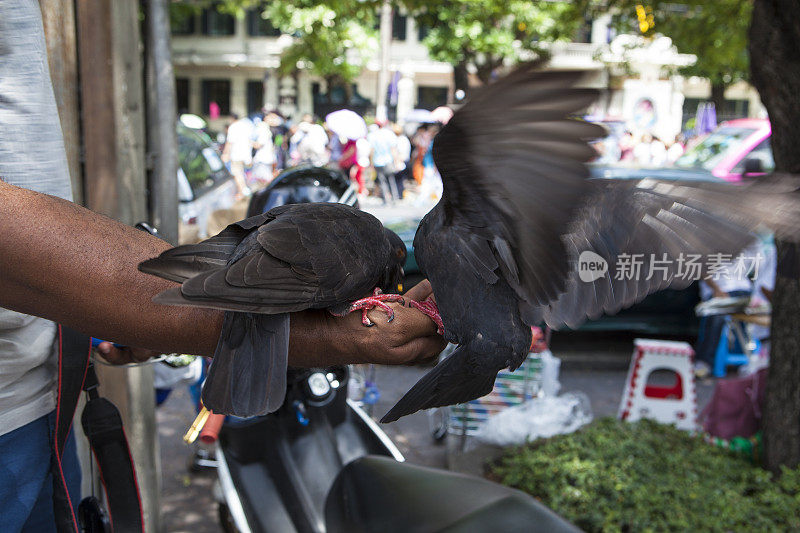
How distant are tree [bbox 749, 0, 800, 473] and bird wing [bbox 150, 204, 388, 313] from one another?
2.55 metres

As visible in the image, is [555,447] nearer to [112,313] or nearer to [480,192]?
[480,192]

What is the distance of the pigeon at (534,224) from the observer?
1.37 metres

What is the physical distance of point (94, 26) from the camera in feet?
8.72

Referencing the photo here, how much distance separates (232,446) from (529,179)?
2182 millimetres

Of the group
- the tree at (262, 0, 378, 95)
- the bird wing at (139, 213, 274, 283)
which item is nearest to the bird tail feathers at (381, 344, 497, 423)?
the bird wing at (139, 213, 274, 283)

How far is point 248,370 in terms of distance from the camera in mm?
1361

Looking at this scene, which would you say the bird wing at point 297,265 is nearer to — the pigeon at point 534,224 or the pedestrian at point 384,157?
the pigeon at point 534,224

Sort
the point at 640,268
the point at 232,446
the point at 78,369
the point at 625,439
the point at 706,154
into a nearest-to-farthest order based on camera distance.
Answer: the point at 78,369, the point at 640,268, the point at 232,446, the point at 625,439, the point at 706,154

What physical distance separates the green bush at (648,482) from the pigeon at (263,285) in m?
2.49

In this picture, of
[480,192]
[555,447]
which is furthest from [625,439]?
[480,192]

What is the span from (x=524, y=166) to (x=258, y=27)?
36921 millimetres

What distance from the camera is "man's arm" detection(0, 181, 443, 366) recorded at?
3.44ft

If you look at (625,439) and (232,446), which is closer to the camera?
(232,446)

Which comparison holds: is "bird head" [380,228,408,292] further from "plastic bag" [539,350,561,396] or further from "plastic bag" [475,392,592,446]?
"plastic bag" [539,350,561,396]
